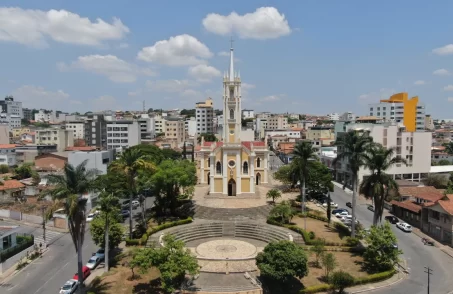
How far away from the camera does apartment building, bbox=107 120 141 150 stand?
333ft

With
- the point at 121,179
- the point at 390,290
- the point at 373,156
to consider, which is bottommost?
the point at 390,290

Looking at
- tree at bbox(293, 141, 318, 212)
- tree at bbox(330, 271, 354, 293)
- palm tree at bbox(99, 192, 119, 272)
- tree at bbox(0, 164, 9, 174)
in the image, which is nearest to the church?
tree at bbox(293, 141, 318, 212)

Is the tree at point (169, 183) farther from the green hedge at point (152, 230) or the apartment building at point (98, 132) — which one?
the apartment building at point (98, 132)

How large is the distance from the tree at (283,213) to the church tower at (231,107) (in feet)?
53.9

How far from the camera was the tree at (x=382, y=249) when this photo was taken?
30156 millimetres

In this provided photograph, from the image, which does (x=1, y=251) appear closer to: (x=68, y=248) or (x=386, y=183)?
(x=68, y=248)

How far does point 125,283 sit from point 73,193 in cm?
993

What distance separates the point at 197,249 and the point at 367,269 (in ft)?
52.9

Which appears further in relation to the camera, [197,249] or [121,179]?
[121,179]

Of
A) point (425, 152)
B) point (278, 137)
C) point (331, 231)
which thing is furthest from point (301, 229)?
point (278, 137)

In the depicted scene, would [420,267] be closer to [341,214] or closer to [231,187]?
[341,214]

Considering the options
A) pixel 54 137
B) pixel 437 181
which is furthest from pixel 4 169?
pixel 437 181

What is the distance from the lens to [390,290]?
2836 centimetres

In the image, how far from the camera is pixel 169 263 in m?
25.8
